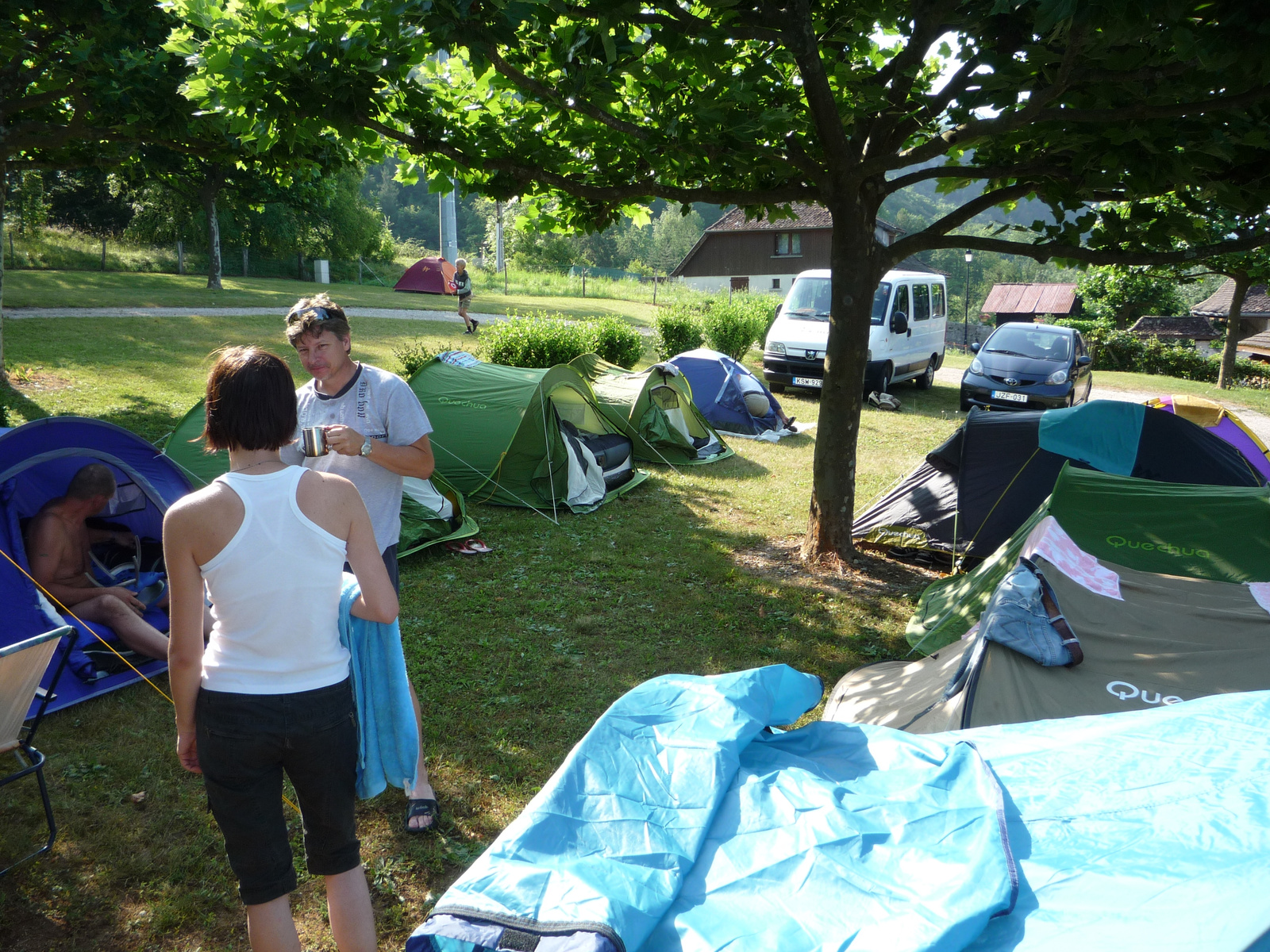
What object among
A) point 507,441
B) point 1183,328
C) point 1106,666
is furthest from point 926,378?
point 1183,328

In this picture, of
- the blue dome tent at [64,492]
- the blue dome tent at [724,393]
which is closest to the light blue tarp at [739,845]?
the blue dome tent at [64,492]

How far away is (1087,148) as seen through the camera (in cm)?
452

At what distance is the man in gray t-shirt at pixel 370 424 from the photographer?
301cm

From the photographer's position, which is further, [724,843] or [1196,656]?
[1196,656]

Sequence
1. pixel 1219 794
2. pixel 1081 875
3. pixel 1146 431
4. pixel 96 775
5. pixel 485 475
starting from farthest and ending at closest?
pixel 485 475
pixel 1146 431
pixel 96 775
pixel 1219 794
pixel 1081 875

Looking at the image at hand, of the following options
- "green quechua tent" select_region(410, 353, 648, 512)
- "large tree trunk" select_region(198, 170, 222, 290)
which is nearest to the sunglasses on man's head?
"green quechua tent" select_region(410, 353, 648, 512)

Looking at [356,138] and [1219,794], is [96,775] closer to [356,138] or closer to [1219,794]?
[356,138]

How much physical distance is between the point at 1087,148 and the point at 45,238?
32.4 meters

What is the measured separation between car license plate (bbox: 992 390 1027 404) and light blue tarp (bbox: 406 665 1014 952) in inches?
479

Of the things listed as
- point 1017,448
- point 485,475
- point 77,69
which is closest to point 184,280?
point 77,69

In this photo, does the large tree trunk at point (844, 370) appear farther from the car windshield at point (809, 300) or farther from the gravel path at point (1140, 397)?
the gravel path at point (1140, 397)

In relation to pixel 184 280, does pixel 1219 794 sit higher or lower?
lower

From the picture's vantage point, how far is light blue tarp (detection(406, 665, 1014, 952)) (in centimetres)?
169

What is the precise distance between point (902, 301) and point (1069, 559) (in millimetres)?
11877
